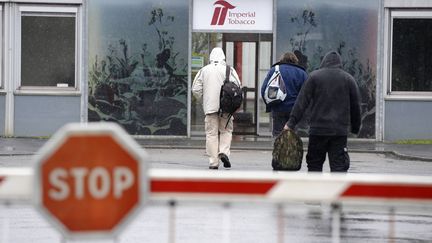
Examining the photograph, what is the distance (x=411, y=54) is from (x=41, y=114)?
7963 millimetres

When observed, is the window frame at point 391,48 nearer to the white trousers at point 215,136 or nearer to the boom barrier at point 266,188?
the white trousers at point 215,136

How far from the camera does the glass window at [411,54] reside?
2300 centimetres

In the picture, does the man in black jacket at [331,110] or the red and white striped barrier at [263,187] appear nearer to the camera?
the red and white striped barrier at [263,187]

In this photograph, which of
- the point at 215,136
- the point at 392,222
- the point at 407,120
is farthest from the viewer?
the point at 407,120

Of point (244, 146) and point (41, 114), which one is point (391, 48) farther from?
point (41, 114)

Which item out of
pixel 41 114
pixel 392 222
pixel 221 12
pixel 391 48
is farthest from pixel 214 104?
pixel 392 222

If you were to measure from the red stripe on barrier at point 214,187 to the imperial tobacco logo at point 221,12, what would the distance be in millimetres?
18274

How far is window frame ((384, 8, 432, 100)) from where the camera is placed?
22.9 m

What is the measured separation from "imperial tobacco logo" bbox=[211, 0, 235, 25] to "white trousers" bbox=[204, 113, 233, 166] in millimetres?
6953

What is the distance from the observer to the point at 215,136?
52.6ft

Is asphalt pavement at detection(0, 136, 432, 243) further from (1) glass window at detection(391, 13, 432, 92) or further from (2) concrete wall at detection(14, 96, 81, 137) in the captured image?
(1) glass window at detection(391, 13, 432, 92)

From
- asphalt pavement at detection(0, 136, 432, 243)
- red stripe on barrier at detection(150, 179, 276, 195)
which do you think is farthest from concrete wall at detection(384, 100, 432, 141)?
red stripe on barrier at detection(150, 179, 276, 195)

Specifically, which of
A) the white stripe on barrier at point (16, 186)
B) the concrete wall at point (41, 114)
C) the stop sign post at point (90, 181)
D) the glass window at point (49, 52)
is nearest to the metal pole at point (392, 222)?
the stop sign post at point (90, 181)

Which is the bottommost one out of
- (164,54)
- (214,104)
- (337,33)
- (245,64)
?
(214,104)
